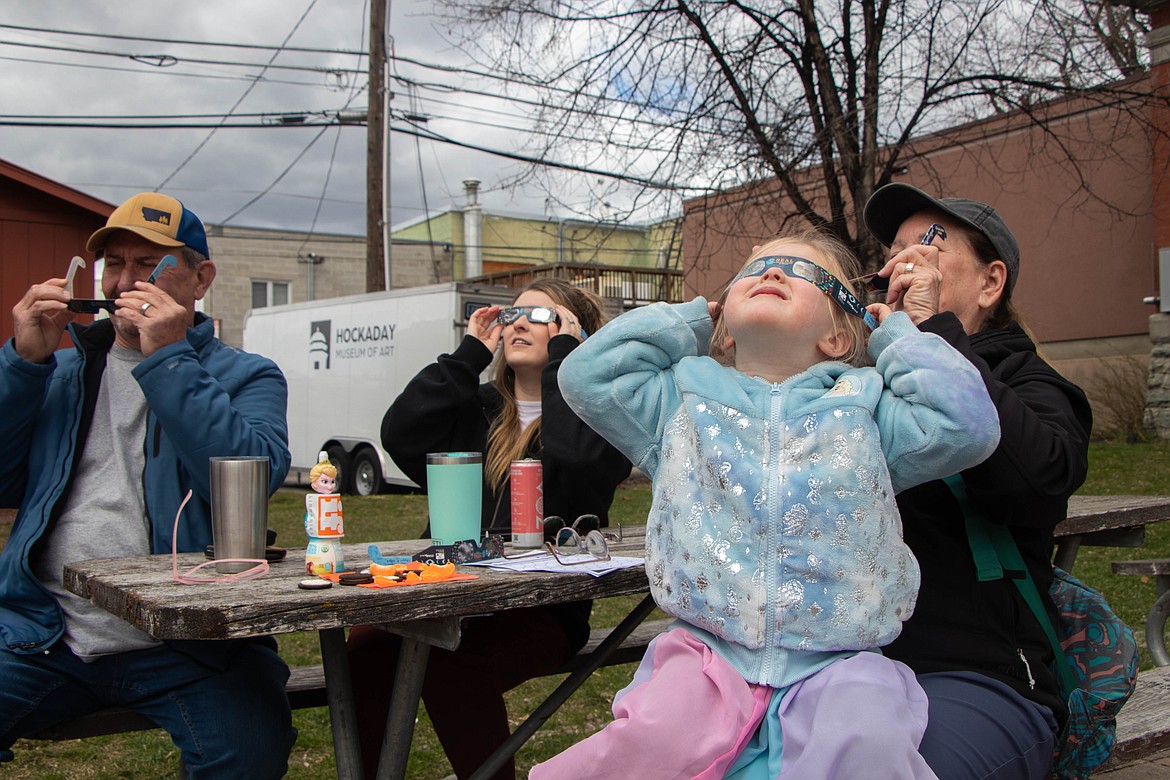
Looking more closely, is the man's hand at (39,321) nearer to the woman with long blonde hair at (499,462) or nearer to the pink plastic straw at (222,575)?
the pink plastic straw at (222,575)

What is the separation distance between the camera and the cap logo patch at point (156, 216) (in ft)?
8.41

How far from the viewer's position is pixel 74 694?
228 cm

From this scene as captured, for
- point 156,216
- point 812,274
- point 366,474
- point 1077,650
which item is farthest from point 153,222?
point 366,474

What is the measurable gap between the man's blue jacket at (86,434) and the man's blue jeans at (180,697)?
0.08 meters

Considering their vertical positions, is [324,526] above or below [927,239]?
below

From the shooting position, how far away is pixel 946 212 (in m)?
2.29

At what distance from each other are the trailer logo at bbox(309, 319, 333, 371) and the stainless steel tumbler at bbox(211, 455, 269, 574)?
1219 centimetres

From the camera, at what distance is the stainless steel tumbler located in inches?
84.7

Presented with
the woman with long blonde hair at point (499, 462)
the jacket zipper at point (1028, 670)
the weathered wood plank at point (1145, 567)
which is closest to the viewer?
the jacket zipper at point (1028, 670)

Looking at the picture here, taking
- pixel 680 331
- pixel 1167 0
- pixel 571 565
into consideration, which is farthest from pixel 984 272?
pixel 1167 0

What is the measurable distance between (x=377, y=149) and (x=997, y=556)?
15.6 meters

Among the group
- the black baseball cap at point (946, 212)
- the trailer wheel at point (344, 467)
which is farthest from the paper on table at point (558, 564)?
the trailer wheel at point (344, 467)

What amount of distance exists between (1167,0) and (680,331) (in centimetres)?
1309

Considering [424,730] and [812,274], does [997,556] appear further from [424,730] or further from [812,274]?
[424,730]
